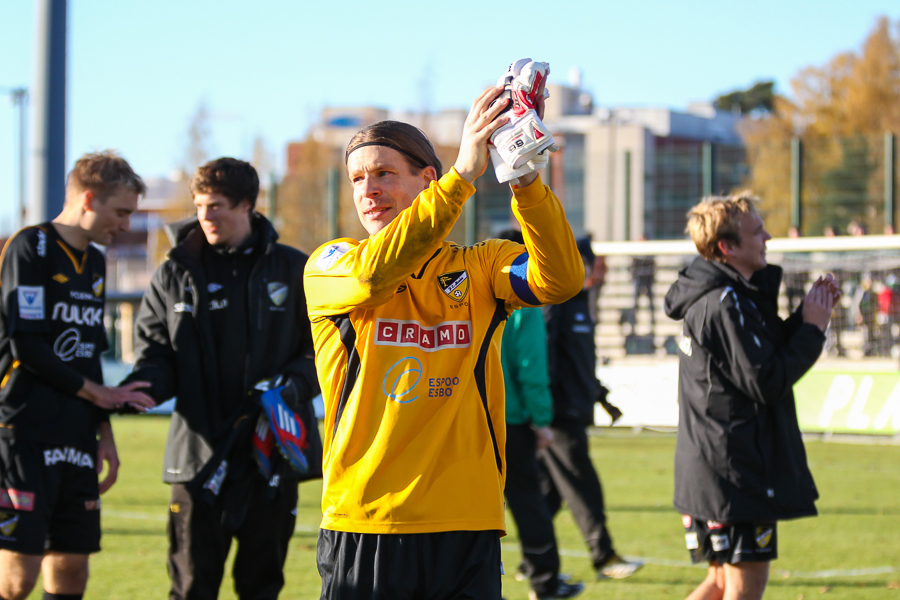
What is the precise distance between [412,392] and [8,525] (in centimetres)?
238

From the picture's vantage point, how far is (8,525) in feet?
13.4

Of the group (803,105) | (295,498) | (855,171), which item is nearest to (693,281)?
(295,498)

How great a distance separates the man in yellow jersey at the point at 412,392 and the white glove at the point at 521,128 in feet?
0.58

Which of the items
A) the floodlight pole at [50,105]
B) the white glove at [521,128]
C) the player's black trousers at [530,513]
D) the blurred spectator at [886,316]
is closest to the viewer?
the white glove at [521,128]

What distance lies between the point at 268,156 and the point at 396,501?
48531 mm

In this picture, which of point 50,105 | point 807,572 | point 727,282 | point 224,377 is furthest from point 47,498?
point 807,572

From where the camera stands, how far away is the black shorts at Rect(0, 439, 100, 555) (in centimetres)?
410

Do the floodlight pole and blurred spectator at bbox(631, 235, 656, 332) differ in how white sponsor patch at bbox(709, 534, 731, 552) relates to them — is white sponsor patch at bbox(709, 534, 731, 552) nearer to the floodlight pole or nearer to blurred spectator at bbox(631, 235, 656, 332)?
the floodlight pole

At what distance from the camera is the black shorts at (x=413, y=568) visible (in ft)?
8.27

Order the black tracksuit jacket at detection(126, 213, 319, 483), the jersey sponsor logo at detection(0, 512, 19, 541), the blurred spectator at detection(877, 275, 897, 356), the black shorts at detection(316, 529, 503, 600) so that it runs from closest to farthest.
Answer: the black shorts at detection(316, 529, 503, 600) → the jersey sponsor logo at detection(0, 512, 19, 541) → the black tracksuit jacket at detection(126, 213, 319, 483) → the blurred spectator at detection(877, 275, 897, 356)

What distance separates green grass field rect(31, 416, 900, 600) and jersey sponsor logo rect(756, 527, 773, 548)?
1.79m

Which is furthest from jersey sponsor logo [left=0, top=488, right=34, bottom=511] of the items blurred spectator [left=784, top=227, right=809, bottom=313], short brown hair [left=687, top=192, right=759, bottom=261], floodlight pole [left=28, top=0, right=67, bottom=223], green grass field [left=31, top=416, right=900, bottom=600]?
blurred spectator [left=784, top=227, right=809, bottom=313]

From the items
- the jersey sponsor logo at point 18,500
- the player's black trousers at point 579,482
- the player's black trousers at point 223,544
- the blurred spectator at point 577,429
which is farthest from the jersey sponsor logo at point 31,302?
the player's black trousers at point 579,482

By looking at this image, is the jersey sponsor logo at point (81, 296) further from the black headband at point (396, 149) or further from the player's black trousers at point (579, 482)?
the player's black trousers at point (579, 482)
